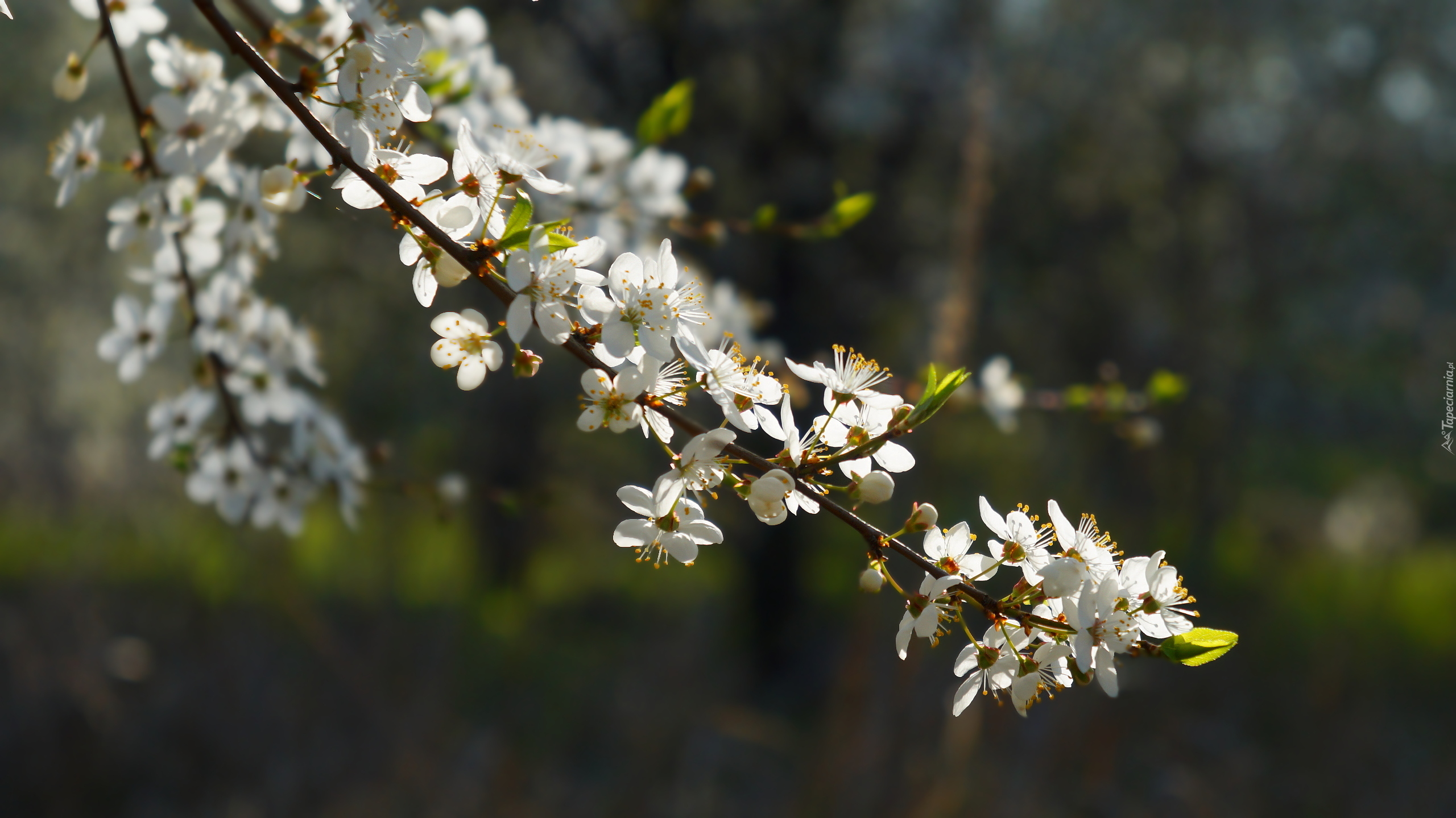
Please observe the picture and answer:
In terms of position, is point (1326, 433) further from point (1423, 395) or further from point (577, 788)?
point (577, 788)

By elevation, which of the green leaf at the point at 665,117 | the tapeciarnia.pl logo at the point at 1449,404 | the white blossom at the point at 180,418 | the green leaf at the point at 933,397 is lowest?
the green leaf at the point at 933,397

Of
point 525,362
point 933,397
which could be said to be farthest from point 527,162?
point 933,397

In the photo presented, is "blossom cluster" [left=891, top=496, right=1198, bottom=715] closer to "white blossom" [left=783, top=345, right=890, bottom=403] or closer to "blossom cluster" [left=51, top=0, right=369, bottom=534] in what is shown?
"white blossom" [left=783, top=345, right=890, bottom=403]

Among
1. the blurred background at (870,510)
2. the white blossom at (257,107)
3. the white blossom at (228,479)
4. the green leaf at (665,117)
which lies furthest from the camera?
the blurred background at (870,510)

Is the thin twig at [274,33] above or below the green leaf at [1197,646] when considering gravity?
above

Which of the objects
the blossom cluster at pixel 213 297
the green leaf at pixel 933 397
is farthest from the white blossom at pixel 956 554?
the blossom cluster at pixel 213 297

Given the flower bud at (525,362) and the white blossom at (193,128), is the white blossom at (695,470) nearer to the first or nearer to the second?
the flower bud at (525,362)

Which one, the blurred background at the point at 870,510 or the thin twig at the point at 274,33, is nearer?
the thin twig at the point at 274,33
